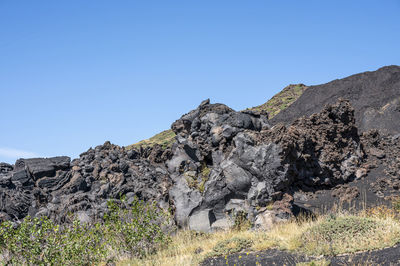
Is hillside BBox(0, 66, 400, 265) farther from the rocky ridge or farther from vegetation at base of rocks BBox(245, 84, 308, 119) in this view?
vegetation at base of rocks BBox(245, 84, 308, 119)

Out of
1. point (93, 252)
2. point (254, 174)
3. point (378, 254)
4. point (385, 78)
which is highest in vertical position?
point (385, 78)

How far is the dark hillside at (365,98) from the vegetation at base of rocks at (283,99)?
837 centimetres

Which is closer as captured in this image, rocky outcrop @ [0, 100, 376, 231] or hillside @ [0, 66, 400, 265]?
hillside @ [0, 66, 400, 265]

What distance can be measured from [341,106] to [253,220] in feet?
30.8

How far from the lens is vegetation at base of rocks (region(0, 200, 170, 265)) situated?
9.17 meters

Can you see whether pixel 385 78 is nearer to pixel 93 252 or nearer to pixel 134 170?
pixel 134 170

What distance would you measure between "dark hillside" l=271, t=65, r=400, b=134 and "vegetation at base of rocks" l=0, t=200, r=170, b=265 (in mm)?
21948

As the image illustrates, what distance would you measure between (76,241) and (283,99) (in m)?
58.7

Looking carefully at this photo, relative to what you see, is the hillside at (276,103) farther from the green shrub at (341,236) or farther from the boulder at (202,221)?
the green shrub at (341,236)

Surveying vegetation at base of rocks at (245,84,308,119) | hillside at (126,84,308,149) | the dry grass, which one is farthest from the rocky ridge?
vegetation at base of rocks at (245,84,308,119)

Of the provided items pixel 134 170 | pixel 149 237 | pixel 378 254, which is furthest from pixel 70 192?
pixel 378 254

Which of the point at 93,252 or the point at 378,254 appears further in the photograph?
the point at 93,252

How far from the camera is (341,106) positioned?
20.1m

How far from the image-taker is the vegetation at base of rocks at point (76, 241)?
917 centimetres
